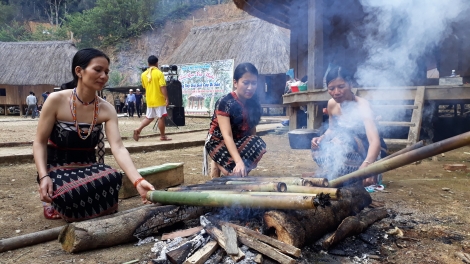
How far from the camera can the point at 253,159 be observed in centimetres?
363

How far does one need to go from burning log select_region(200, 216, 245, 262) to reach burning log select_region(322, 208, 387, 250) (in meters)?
0.58

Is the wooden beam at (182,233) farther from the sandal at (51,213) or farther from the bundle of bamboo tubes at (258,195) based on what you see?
the sandal at (51,213)

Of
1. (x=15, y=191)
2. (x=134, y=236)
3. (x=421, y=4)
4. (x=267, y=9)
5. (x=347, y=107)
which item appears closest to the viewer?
(x=134, y=236)

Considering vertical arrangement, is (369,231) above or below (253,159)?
below

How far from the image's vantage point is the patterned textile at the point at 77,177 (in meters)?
2.56

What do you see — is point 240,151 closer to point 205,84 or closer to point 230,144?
point 230,144

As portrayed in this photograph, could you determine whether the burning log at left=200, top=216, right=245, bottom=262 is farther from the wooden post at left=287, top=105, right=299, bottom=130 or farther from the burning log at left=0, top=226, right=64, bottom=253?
the wooden post at left=287, top=105, right=299, bottom=130

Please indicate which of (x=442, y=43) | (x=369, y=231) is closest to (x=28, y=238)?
(x=369, y=231)

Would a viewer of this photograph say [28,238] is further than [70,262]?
Yes

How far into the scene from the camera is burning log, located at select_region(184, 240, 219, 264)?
190cm

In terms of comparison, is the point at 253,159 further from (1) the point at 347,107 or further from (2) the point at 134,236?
(2) the point at 134,236

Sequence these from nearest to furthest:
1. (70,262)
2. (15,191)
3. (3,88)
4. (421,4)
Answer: (70,262) → (15,191) → (421,4) → (3,88)

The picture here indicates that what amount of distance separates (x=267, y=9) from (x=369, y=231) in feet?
22.7

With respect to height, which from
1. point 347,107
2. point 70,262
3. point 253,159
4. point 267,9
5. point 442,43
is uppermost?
point 267,9
